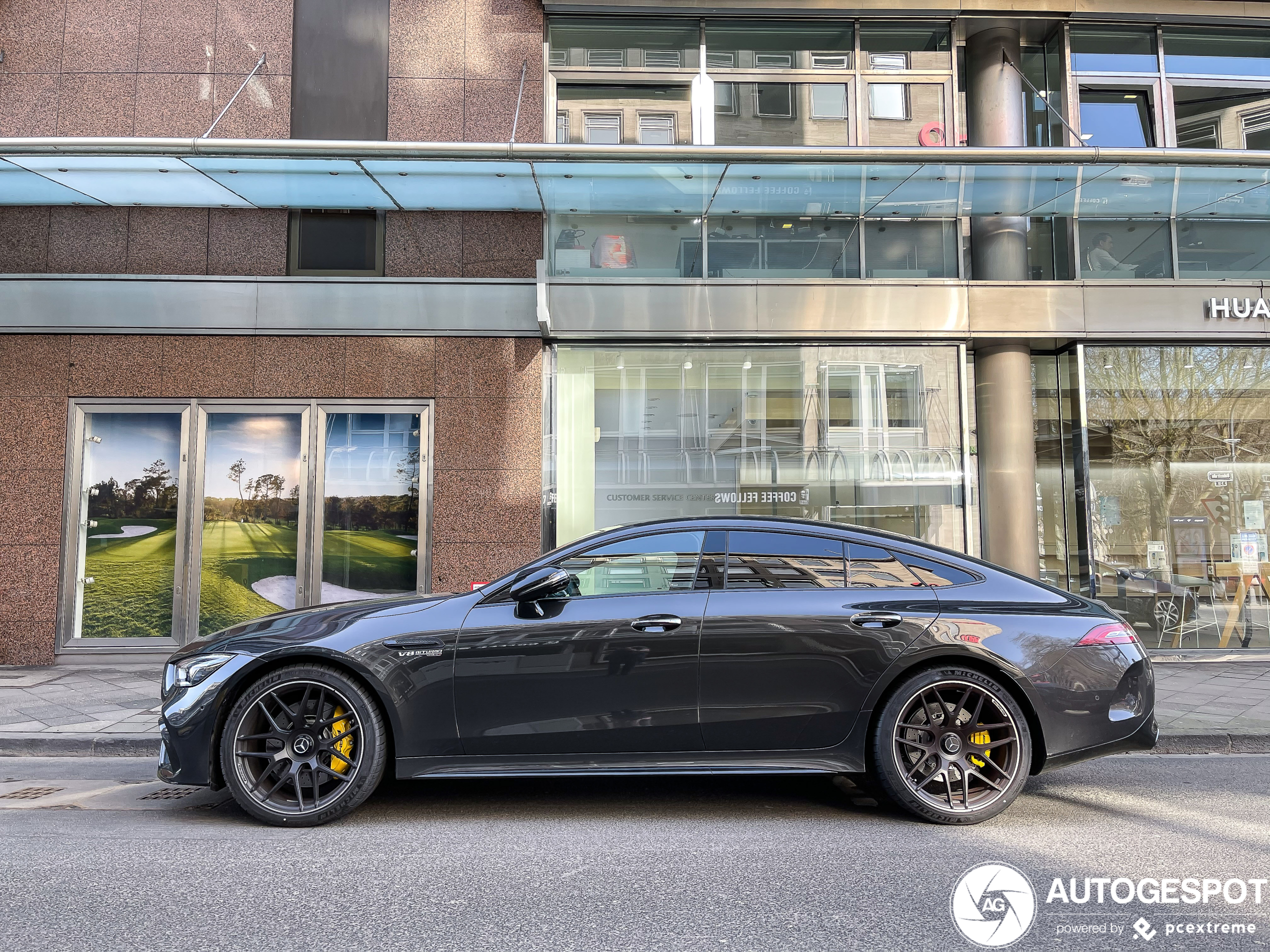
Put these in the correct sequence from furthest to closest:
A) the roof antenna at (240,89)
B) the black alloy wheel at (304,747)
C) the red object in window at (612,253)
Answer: the red object in window at (612,253)
the roof antenna at (240,89)
the black alloy wheel at (304,747)

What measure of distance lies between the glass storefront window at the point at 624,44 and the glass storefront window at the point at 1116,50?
4825 millimetres

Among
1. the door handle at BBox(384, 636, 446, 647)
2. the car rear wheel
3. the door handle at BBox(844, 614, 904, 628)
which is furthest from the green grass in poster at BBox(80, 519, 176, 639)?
the car rear wheel

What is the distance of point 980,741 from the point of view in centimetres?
422

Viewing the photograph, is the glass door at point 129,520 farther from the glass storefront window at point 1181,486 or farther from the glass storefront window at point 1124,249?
the glass storefront window at point 1124,249

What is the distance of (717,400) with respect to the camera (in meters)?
10.2

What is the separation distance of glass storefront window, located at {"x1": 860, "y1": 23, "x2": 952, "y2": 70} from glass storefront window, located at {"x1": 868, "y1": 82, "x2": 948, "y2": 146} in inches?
9.5

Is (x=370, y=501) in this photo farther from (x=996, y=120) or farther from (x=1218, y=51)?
(x=1218, y=51)

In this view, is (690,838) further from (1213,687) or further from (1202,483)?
(1202,483)

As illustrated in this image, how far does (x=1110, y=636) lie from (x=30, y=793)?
6028 mm

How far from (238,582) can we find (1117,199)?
10.7 meters

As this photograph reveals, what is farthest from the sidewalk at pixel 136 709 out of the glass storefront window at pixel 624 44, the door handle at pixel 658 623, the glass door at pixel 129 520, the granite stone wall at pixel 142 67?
the glass storefront window at pixel 624 44

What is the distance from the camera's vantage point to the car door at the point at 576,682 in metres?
4.15

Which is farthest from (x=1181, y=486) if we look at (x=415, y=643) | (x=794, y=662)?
(x=415, y=643)

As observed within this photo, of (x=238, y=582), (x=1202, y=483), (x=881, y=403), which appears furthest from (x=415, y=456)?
(x=1202, y=483)
